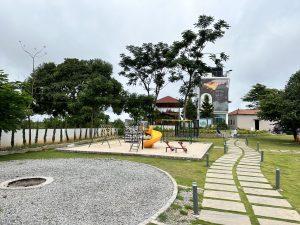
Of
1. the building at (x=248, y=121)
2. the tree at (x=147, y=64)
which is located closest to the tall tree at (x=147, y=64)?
the tree at (x=147, y=64)

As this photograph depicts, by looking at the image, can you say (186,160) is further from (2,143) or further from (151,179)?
A: (2,143)

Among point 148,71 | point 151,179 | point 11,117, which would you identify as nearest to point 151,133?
point 11,117

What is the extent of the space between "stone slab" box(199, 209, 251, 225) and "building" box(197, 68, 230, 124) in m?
52.8

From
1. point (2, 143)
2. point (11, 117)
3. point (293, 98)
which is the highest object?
point (293, 98)

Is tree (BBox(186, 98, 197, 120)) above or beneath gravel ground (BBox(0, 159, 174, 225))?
above

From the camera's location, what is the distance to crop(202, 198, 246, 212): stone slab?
7908 millimetres

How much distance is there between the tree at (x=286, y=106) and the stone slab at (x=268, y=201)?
2343cm

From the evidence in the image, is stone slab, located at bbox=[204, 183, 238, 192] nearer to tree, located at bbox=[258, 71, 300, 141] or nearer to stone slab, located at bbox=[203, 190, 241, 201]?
stone slab, located at bbox=[203, 190, 241, 201]

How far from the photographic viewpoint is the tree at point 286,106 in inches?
1222

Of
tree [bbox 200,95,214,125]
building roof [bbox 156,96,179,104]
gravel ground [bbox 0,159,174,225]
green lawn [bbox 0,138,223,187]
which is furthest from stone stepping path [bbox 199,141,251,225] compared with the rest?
building roof [bbox 156,96,179,104]

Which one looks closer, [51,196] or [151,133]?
[51,196]

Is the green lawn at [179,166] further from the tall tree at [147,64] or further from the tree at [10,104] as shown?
the tall tree at [147,64]

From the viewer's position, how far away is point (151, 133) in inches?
844

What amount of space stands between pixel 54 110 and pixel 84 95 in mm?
10754
